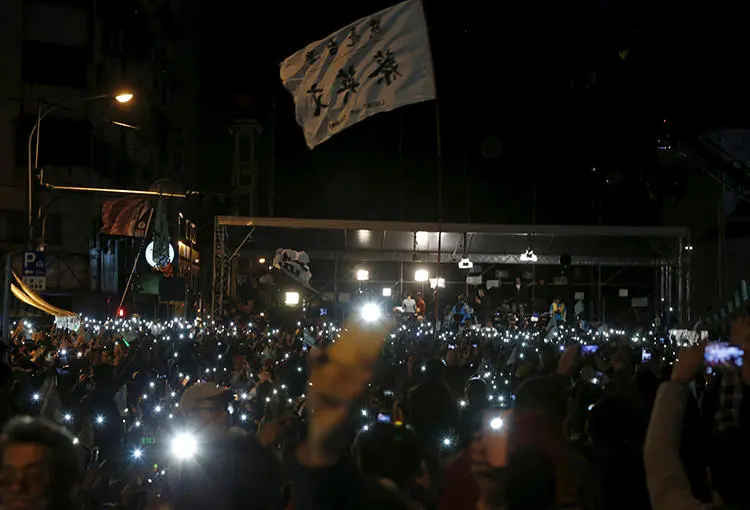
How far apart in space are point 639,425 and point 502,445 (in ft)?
2.61

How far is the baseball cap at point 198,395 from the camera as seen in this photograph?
5.04m

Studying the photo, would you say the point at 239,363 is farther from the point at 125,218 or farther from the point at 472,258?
the point at 472,258

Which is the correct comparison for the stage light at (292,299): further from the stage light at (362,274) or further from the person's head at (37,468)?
the person's head at (37,468)

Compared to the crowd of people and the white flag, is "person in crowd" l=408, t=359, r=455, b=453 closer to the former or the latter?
the crowd of people

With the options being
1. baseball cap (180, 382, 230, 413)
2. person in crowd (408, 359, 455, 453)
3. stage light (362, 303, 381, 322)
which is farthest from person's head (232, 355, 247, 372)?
baseball cap (180, 382, 230, 413)

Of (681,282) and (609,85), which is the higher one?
(609,85)

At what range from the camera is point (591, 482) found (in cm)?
405

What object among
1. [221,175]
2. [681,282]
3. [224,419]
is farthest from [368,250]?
[224,419]

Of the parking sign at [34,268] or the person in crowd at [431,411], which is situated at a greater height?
the parking sign at [34,268]

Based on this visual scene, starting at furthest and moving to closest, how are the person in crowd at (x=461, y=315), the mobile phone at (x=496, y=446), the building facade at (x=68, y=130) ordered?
the building facade at (x=68, y=130) → the person in crowd at (x=461, y=315) → the mobile phone at (x=496, y=446)

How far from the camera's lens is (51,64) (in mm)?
35188

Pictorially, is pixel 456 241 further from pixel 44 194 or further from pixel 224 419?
pixel 224 419

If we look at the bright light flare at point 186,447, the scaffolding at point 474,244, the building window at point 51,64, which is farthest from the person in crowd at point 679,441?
the building window at point 51,64

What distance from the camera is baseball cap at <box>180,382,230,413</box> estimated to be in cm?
504
